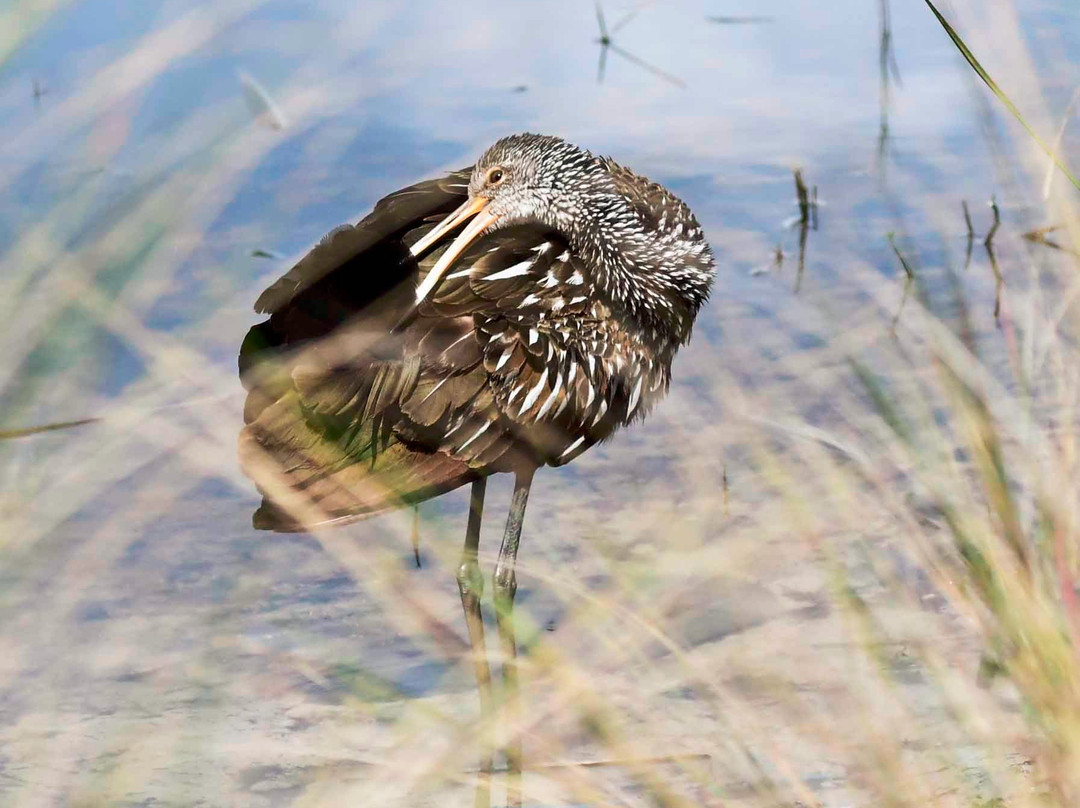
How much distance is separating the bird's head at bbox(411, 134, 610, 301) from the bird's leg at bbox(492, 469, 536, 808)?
0.70m

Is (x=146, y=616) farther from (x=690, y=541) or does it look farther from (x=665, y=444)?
(x=690, y=541)

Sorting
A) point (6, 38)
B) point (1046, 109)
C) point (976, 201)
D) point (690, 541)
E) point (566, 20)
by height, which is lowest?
point (976, 201)

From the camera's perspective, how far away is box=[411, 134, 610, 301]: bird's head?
4.22 metres

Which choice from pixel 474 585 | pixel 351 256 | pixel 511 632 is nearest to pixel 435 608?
pixel 474 585

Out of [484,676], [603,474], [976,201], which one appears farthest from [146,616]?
[976,201]

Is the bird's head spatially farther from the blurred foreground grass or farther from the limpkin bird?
the blurred foreground grass

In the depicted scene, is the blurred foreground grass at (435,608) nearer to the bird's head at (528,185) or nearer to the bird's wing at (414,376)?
the bird's wing at (414,376)

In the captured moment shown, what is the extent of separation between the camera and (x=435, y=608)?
4.09m

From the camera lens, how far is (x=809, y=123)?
6.96 m

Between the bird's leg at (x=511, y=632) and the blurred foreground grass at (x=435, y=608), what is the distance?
0.05 m

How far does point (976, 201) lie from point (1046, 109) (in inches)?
149

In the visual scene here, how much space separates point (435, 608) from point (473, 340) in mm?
757

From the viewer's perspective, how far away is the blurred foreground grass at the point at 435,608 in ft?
6.81

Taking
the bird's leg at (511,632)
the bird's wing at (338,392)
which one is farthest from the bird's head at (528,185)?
the bird's leg at (511,632)
